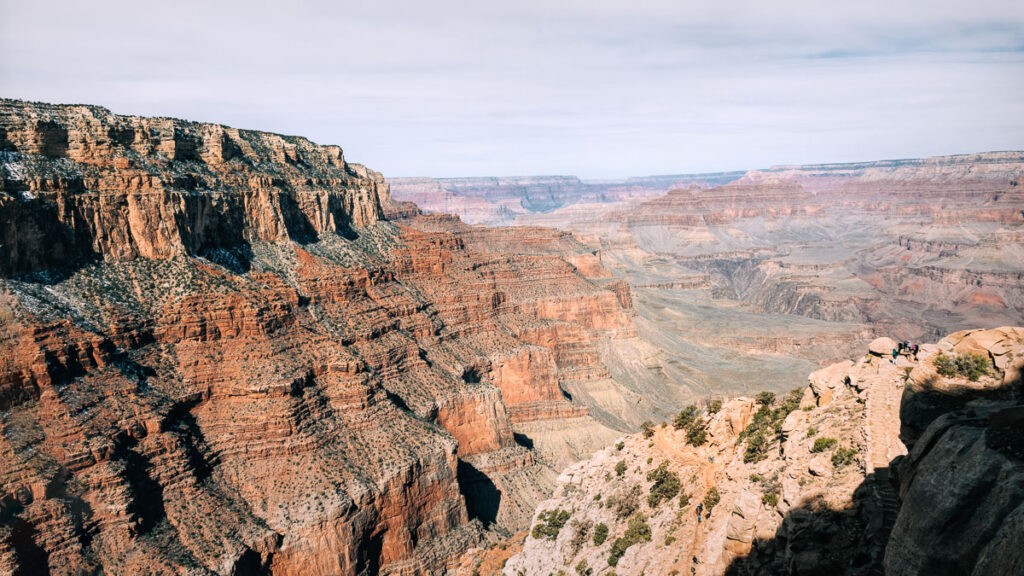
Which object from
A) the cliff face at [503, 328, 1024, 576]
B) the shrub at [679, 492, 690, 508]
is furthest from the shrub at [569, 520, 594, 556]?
the shrub at [679, 492, 690, 508]

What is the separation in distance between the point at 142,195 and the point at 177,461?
23.6m

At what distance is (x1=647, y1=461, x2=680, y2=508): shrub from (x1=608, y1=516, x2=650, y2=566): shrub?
1245mm

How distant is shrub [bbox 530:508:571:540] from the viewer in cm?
3875

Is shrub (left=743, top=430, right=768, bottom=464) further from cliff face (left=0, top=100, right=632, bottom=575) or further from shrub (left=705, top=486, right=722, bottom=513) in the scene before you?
cliff face (left=0, top=100, right=632, bottom=575)

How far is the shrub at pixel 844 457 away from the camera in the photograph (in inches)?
898

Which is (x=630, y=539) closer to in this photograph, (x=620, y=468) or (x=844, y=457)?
(x=620, y=468)

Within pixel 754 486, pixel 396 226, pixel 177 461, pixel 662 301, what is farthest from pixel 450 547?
pixel 662 301

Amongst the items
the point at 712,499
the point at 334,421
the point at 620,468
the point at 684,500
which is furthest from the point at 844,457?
the point at 334,421

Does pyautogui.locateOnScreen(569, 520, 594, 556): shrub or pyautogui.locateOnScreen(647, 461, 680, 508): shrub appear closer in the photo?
pyautogui.locateOnScreen(647, 461, 680, 508): shrub

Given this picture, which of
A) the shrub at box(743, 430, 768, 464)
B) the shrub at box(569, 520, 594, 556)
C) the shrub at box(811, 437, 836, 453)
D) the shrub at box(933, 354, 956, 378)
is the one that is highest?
the shrub at box(933, 354, 956, 378)

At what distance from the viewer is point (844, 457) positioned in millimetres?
22922

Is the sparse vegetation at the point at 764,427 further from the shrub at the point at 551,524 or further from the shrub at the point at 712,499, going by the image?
the shrub at the point at 551,524

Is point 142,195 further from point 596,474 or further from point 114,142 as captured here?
point 596,474

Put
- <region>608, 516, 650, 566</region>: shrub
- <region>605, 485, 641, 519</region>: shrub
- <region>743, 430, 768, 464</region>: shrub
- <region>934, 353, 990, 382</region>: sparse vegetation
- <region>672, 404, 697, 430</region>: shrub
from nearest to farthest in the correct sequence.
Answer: <region>934, 353, 990, 382</region>: sparse vegetation < <region>743, 430, 768, 464</region>: shrub < <region>608, 516, 650, 566</region>: shrub < <region>605, 485, 641, 519</region>: shrub < <region>672, 404, 697, 430</region>: shrub
